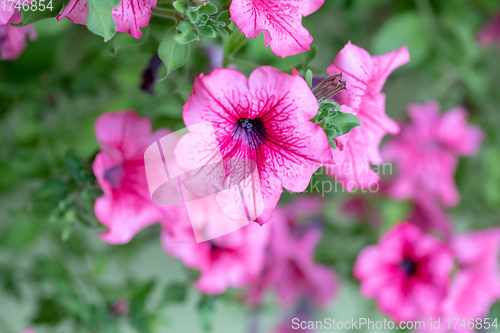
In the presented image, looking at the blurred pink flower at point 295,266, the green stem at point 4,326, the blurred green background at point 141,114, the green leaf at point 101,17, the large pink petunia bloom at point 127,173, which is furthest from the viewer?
the green stem at point 4,326

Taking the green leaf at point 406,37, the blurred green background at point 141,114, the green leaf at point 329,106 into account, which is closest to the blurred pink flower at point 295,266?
the blurred green background at point 141,114

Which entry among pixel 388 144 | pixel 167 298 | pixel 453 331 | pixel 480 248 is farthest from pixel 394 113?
pixel 167 298

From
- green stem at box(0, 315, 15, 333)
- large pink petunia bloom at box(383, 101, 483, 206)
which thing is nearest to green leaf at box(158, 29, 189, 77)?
large pink petunia bloom at box(383, 101, 483, 206)

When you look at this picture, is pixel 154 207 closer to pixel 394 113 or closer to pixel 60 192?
pixel 60 192

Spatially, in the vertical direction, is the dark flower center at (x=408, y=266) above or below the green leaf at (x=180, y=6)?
below

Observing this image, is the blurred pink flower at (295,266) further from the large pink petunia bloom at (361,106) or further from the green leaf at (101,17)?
the green leaf at (101,17)

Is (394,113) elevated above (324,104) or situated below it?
below
